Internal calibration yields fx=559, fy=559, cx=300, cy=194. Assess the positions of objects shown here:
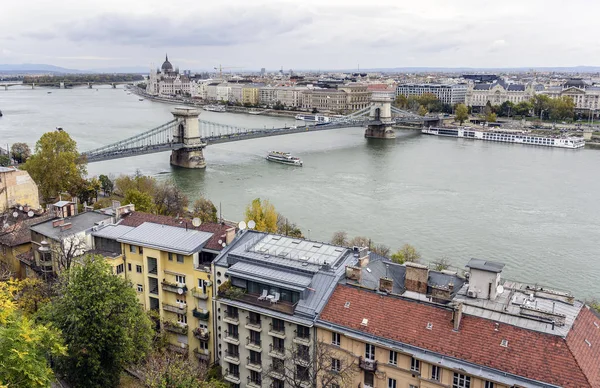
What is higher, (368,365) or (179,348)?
(368,365)

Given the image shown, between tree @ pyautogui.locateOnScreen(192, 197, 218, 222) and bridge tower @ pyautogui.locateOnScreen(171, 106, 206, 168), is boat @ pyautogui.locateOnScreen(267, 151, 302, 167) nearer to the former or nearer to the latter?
bridge tower @ pyautogui.locateOnScreen(171, 106, 206, 168)

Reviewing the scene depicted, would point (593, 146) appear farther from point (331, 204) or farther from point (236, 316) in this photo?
point (236, 316)

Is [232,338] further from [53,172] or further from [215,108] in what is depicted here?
[215,108]

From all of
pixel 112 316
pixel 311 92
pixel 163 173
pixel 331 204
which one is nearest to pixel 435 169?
pixel 331 204

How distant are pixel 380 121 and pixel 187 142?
68.1 ft

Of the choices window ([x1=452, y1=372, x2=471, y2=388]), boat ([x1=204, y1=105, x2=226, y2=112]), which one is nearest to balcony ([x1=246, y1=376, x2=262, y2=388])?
window ([x1=452, y1=372, x2=471, y2=388])

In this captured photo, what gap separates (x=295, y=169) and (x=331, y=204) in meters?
8.47

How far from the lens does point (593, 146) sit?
41688 millimetres

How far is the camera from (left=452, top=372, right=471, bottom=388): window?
6.85m

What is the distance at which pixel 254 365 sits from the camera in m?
8.66

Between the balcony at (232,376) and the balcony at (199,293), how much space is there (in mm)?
1270

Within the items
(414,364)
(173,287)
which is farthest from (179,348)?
(414,364)

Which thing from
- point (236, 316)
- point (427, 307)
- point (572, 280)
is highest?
point (427, 307)

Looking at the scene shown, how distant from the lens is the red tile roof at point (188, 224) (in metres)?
9.80
